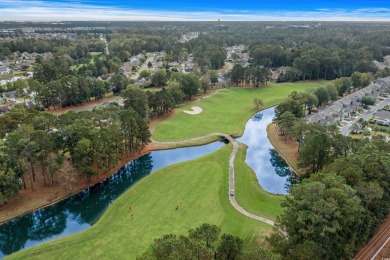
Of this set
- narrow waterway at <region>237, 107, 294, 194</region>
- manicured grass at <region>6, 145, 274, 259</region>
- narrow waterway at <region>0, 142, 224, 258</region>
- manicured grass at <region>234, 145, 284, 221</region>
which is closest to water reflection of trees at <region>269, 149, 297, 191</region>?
narrow waterway at <region>237, 107, 294, 194</region>

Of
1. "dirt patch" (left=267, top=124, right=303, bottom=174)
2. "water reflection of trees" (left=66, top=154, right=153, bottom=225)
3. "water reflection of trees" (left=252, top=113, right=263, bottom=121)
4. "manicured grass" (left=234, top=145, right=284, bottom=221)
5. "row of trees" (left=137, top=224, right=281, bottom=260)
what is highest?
"row of trees" (left=137, top=224, right=281, bottom=260)

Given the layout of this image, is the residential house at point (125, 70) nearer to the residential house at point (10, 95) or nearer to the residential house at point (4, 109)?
the residential house at point (10, 95)

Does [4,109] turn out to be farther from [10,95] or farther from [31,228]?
[31,228]

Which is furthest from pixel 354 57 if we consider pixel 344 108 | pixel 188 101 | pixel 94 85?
pixel 94 85

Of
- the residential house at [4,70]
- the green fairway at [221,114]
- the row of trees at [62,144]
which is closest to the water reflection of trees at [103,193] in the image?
the row of trees at [62,144]

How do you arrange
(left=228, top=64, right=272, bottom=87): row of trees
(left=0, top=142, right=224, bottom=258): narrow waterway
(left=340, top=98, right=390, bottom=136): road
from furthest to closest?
(left=228, top=64, right=272, bottom=87): row of trees
(left=340, top=98, right=390, bottom=136): road
(left=0, top=142, right=224, bottom=258): narrow waterway

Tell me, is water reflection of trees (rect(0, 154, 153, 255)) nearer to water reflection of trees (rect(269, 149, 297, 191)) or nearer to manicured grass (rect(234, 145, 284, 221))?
manicured grass (rect(234, 145, 284, 221))

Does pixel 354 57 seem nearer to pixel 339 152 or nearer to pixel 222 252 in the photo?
pixel 339 152
